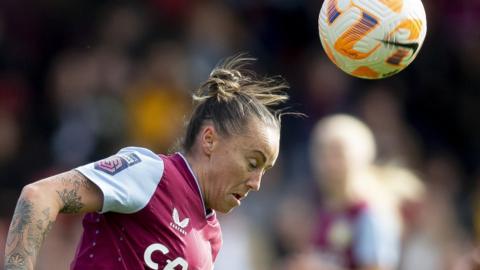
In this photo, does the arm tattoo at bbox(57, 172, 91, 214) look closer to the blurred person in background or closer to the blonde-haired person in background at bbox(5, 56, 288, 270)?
the blonde-haired person in background at bbox(5, 56, 288, 270)

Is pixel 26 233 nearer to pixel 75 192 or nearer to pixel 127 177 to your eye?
pixel 75 192

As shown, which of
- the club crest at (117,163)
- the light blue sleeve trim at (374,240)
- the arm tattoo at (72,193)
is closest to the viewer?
the arm tattoo at (72,193)

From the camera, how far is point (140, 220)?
4645 mm

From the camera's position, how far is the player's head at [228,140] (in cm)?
488

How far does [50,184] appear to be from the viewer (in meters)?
4.36

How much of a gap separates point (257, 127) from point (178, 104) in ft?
21.2

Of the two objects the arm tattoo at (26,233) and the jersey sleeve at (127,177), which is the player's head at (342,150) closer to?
the jersey sleeve at (127,177)

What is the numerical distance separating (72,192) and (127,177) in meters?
0.25

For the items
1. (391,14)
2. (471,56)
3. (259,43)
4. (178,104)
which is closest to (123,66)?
(178,104)

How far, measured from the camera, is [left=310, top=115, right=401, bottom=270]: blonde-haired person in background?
816 centimetres

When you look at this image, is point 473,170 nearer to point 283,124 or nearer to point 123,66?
point 283,124

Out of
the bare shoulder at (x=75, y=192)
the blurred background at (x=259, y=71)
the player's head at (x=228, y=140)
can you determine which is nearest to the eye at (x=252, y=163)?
the player's head at (x=228, y=140)

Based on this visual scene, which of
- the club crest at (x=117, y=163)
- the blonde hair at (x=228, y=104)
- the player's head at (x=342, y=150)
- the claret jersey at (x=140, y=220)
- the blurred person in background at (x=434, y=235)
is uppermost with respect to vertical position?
the blonde hair at (x=228, y=104)

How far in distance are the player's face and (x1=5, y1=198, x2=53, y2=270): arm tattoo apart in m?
0.86
